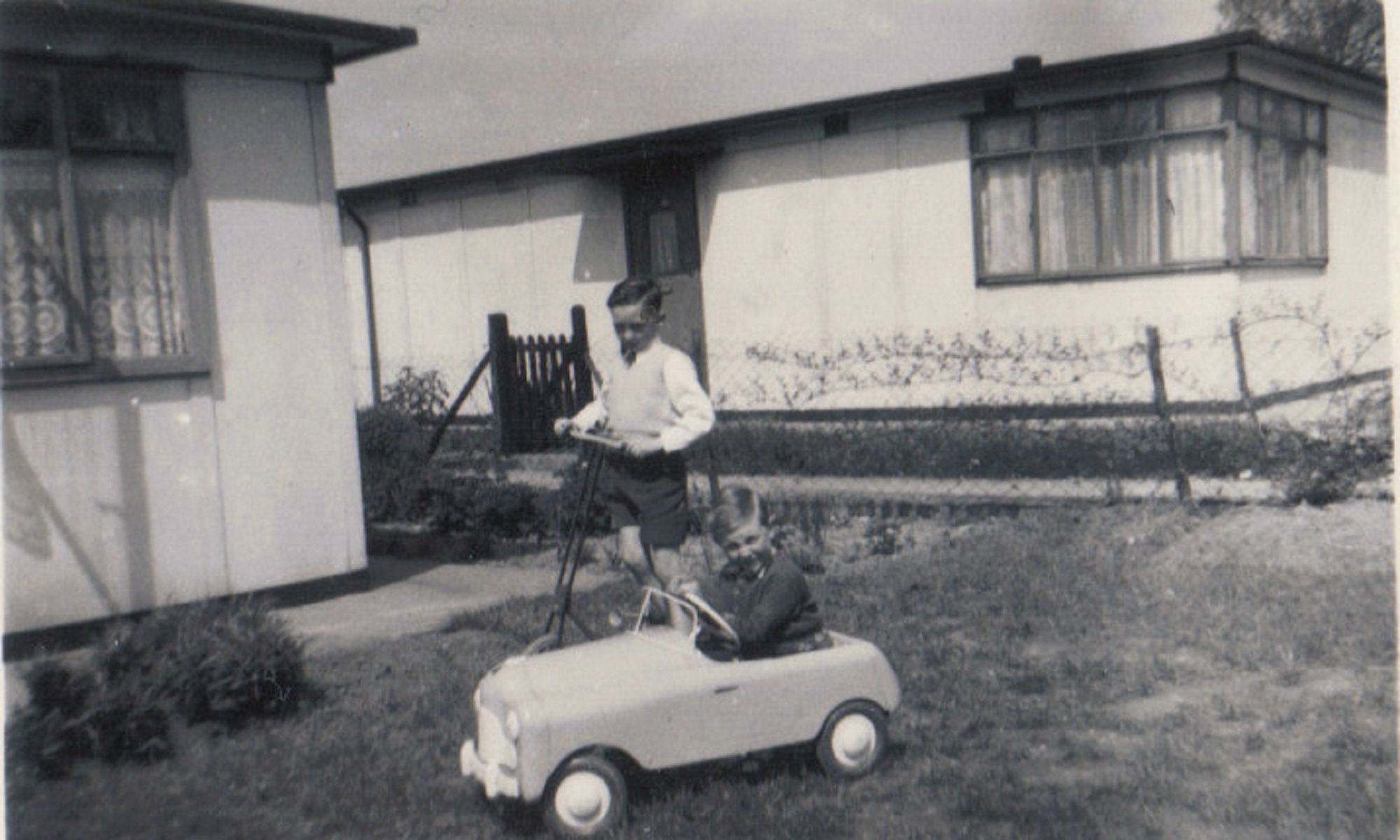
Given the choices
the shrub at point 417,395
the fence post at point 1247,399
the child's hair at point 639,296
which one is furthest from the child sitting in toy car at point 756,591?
the shrub at point 417,395

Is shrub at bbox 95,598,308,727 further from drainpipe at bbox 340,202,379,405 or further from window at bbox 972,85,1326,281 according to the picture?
drainpipe at bbox 340,202,379,405

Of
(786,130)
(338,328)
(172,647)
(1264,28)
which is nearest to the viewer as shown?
(172,647)

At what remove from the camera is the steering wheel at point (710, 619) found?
4395 millimetres

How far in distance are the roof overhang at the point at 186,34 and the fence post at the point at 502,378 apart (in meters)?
5.34

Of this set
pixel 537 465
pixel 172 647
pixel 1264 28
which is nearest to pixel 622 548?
pixel 172 647

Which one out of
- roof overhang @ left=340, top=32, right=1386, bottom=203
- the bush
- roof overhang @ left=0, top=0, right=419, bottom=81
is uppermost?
roof overhang @ left=340, top=32, right=1386, bottom=203

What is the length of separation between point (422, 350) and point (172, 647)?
14850 mm

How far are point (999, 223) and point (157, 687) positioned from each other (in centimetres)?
1077

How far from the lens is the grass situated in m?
4.11

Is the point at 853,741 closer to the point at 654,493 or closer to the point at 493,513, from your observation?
the point at 654,493

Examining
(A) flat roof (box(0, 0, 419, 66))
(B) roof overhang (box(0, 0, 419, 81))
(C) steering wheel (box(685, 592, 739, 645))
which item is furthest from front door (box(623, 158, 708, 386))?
(C) steering wheel (box(685, 592, 739, 645))

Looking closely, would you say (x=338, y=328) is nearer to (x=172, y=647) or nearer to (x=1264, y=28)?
(x=172, y=647)

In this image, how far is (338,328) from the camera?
804 centimetres

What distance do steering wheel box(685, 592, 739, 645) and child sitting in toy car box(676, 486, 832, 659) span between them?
35mm
